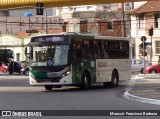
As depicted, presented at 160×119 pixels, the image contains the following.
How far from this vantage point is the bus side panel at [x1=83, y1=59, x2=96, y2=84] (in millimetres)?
27781

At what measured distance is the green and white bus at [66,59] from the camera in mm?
26641

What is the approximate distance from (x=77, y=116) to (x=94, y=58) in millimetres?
14006

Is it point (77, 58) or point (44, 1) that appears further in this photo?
point (44, 1)

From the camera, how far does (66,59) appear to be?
87.3 ft

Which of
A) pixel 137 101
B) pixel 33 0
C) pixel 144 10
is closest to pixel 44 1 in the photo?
pixel 33 0

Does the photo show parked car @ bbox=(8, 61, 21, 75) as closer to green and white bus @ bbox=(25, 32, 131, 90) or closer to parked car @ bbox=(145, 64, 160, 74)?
parked car @ bbox=(145, 64, 160, 74)

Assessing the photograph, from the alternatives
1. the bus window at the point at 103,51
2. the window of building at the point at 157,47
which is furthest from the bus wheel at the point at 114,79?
the window of building at the point at 157,47

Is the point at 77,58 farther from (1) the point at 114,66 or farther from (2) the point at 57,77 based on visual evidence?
(1) the point at 114,66

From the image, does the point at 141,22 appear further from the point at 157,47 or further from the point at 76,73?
the point at 76,73

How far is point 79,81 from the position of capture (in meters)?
27.3

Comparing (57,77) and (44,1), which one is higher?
(44,1)

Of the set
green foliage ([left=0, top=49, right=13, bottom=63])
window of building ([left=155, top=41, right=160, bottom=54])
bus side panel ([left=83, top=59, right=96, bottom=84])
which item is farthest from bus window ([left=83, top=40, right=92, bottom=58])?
window of building ([left=155, top=41, right=160, bottom=54])

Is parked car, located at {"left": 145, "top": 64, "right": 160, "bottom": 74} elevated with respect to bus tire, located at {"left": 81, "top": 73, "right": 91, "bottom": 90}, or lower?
lower

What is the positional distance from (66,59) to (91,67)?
7.52ft
